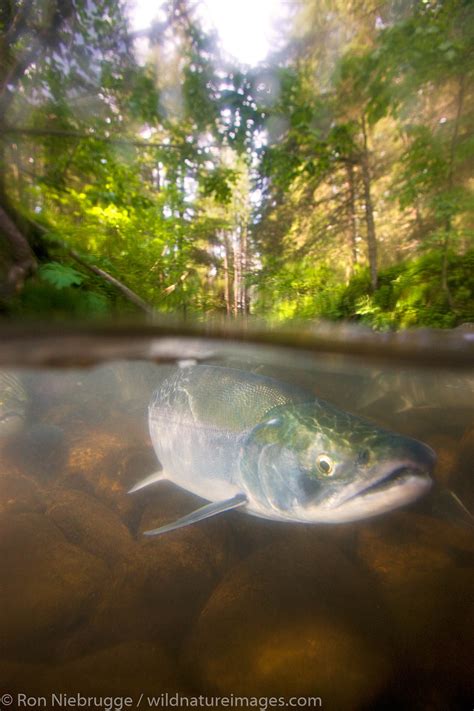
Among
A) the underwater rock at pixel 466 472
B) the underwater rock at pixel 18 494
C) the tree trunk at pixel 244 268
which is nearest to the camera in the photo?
the underwater rock at pixel 18 494

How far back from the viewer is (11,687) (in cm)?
188

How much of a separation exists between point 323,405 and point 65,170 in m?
6.17

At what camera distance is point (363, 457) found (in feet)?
6.27

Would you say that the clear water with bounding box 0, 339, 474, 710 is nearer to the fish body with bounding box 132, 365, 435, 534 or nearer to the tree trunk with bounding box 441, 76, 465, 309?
the fish body with bounding box 132, 365, 435, 534

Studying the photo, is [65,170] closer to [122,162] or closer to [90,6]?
[122,162]

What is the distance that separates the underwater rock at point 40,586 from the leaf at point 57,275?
10.0 ft

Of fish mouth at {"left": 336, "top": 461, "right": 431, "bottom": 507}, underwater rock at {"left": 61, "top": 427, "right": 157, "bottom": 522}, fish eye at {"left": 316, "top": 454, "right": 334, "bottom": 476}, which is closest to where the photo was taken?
fish mouth at {"left": 336, "top": 461, "right": 431, "bottom": 507}

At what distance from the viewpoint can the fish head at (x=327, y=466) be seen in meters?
1.84

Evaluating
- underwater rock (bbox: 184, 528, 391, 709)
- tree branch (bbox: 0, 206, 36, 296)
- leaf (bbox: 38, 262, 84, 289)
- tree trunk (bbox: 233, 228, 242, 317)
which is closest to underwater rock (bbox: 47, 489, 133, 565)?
underwater rock (bbox: 184, 528, 391, 709)

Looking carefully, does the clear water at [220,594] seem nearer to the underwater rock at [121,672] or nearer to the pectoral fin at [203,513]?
the underwater rock at [121,672]

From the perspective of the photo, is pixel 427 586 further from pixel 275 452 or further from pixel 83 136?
pixel 83 136

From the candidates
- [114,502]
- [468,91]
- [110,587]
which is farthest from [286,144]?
[110,587]

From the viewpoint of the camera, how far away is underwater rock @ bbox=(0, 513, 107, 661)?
2.23 metres

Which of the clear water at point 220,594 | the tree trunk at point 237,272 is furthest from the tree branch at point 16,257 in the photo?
the tree trunk at point 237,272
